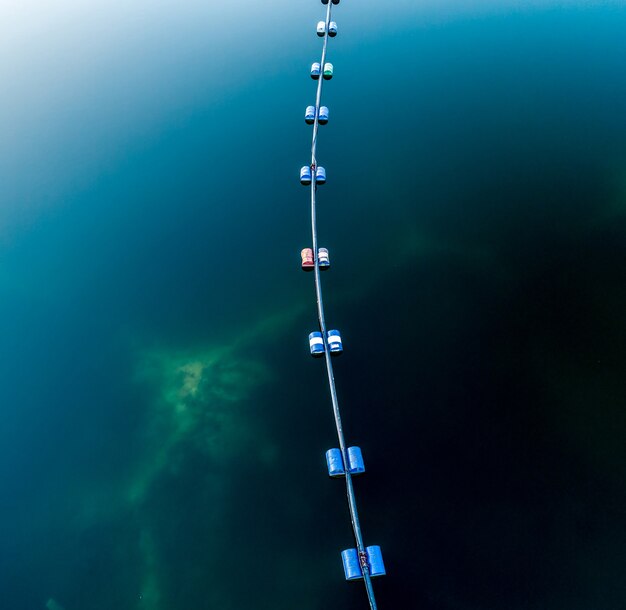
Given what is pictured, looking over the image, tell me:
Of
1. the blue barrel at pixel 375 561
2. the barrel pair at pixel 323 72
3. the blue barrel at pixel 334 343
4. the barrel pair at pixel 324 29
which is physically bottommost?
the blue barrel at pixel 375 561

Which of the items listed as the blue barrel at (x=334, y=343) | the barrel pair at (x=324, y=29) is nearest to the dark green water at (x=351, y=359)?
the blue barrel at (x=334, y=343)

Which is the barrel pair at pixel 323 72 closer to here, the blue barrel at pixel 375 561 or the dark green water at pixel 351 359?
the dark green water at pixel 351 359

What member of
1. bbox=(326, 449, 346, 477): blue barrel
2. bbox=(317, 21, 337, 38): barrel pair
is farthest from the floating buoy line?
bbox=(317, 21, 337, 38): barrel pair

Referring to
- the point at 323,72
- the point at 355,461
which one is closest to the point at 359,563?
the point at 355,461

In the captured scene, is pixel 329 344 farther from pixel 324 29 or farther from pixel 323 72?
pixel 324 29

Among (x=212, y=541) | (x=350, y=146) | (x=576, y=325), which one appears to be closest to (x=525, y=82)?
(x=350, y=146)

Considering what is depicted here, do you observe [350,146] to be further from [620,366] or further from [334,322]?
[620,366]
